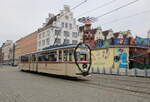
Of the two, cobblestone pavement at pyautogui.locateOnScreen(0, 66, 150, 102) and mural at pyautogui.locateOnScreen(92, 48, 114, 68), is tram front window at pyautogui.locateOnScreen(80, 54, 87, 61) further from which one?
mural at pyautogui.locateOnScreen(92, 48, 114, 68)

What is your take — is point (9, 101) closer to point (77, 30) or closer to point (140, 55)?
point (140, 55)

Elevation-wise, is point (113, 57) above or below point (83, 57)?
above

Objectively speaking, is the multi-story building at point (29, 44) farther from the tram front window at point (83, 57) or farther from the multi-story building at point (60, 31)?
the tram front window at point (83, 57)

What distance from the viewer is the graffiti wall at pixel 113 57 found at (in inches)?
1216

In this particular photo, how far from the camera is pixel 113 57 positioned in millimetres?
31578

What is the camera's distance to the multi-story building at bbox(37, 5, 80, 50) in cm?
5234

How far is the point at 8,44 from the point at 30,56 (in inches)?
3748

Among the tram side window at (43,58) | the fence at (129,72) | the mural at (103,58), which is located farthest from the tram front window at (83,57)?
the mural at (103,58)

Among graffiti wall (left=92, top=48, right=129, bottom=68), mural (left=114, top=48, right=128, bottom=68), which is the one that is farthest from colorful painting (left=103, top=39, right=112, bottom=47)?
mural (left=114, top=48, right=128, bottom=68)

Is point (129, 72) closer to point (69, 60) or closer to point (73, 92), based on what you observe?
point (69, 60)

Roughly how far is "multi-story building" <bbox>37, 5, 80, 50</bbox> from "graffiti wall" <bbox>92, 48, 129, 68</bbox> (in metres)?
19.8

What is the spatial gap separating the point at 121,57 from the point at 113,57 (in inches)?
54.4

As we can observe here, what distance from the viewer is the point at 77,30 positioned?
5853 cm

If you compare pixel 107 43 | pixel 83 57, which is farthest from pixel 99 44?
pixel 83 57
